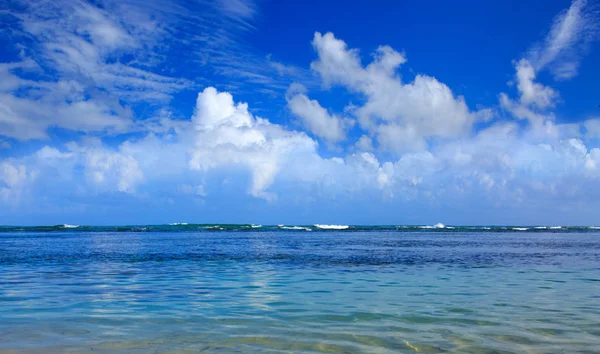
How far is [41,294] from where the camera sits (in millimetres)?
19109

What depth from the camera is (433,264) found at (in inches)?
1234

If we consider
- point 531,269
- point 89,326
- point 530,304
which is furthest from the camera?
point 531,269

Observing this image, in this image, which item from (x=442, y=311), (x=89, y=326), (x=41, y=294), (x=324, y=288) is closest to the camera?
(x=89, y=326)

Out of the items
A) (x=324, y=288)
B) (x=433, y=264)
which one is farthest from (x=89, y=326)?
(x=433, y=264)

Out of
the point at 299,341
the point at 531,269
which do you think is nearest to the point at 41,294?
the point at 299,341

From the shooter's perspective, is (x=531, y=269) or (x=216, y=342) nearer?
(x=216, y=342)

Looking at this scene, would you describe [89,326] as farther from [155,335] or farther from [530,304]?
[530,304]

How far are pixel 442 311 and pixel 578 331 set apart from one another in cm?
400

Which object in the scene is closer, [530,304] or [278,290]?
[530,304]

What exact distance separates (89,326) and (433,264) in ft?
77.8

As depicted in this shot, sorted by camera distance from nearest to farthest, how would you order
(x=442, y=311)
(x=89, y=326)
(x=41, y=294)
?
(x=89, y=326), (x=442, y=311), (x=41, y=294)

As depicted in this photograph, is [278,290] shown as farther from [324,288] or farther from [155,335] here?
[155,335]

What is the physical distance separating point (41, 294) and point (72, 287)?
2090 mm

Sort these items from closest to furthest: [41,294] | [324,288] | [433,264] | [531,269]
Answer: [41,294] < [324,288] < [531,269] < [433,264]
